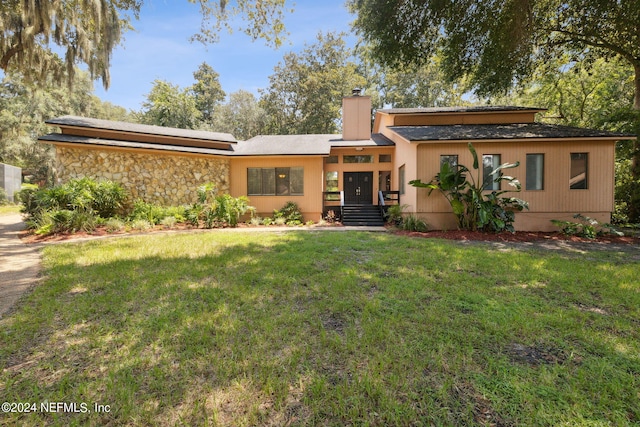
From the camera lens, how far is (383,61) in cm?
1175

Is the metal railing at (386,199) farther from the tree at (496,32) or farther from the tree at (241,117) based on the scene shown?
the tree at (241,117)

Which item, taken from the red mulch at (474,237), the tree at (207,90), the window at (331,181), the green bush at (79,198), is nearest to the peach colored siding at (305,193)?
the window at (331,181)

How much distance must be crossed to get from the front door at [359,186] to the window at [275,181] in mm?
2960

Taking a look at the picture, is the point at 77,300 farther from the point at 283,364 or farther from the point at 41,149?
the point at 41,149

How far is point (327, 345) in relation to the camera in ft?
8.76

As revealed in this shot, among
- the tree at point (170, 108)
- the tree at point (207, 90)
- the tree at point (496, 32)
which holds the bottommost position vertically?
the tree at point (496, 32)

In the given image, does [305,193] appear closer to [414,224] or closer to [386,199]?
[386,199]

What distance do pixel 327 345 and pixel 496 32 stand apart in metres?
12.3

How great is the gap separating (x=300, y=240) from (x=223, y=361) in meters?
5.49

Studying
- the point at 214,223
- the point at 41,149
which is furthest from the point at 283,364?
the point at 41,149

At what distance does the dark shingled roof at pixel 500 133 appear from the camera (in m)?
9.58

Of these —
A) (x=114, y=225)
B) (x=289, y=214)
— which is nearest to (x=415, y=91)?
(x=289, y=214)

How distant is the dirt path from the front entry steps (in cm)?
962

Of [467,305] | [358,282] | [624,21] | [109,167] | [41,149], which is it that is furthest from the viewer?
[41,149]
